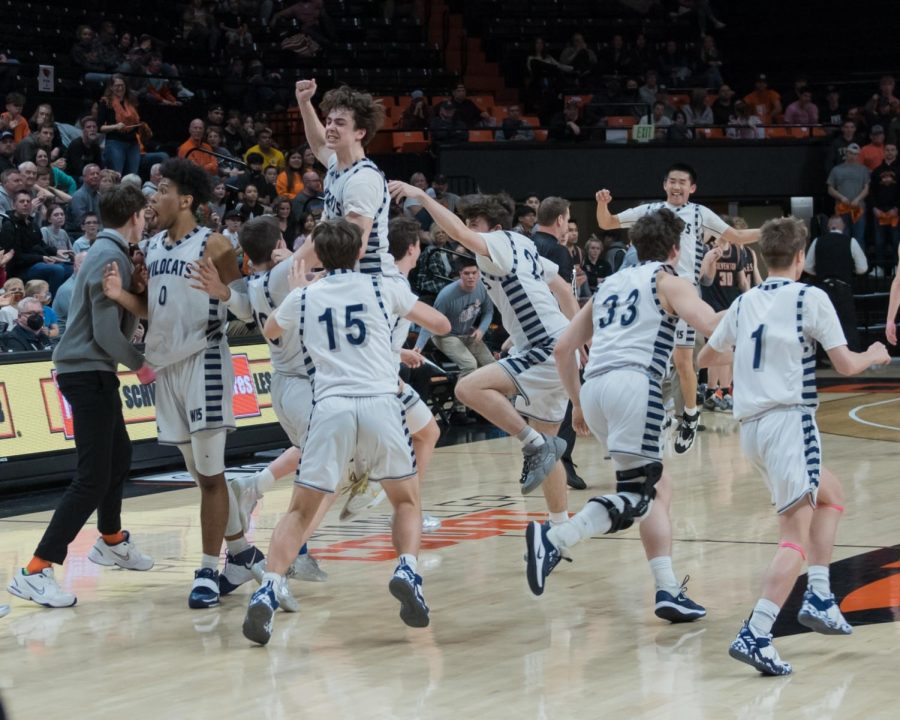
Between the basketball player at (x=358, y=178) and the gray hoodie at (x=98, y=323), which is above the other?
the basketball player at (x=358, y=178)

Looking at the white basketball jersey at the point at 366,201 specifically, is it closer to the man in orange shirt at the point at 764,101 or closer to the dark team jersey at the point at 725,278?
the dark team jersey at the point at 725,278

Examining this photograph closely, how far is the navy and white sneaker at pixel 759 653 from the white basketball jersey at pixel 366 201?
2.73 metres

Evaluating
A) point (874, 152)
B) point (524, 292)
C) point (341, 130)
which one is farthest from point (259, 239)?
point (874, 152)

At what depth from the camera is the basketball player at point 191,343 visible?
21.6 feet

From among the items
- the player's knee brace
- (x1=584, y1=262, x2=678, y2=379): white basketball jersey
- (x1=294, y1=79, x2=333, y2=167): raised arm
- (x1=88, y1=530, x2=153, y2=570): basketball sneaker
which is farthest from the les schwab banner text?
the player's knee brace

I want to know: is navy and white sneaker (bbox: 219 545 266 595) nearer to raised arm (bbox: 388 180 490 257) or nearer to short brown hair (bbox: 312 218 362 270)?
short brown hair (bbox: 312 218 362 270)

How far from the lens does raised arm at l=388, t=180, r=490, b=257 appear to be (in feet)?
22.3

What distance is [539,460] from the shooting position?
24.3 feet

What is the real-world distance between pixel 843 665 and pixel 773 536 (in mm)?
2806

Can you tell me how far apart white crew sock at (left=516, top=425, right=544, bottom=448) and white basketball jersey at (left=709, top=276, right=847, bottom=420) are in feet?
6.70

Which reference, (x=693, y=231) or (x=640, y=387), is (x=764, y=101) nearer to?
(x=693, y=231)

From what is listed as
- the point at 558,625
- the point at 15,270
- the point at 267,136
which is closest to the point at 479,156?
the point at 267,136

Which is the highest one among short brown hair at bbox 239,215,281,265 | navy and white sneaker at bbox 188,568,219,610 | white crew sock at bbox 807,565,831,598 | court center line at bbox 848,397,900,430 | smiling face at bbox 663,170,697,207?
short brown hair at bbox 239,215,281,265

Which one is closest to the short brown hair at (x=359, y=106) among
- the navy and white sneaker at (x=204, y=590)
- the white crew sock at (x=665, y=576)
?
the navy and white sneaker at (x=204, y=590)
